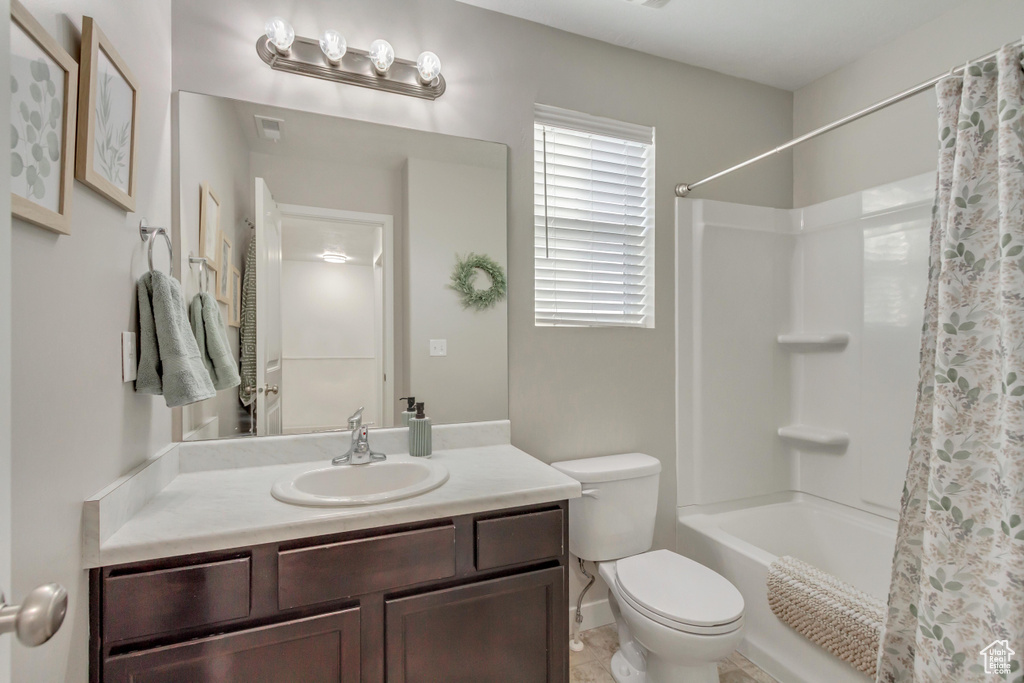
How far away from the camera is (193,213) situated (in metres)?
1.55

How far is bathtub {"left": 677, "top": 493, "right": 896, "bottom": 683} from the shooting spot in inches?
70.4

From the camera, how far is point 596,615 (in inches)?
85.2

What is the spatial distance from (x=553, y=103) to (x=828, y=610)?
2.14 meters

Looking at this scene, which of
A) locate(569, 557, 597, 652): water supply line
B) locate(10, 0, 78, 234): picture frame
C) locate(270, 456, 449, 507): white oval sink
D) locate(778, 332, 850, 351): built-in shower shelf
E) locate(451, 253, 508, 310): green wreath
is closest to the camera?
locate(10, 0, 78, 234): picture frame

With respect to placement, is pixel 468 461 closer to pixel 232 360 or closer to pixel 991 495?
pixel 232 360

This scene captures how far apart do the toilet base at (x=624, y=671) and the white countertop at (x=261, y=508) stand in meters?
0.87

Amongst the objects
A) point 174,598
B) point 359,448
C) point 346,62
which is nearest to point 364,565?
point 174,598

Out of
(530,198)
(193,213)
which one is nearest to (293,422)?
(193,213)

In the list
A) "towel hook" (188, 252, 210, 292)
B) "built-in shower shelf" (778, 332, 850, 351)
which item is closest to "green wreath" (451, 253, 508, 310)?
"towel hook" (188, 252, 210, 292)

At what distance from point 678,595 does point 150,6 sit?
94.2 inches

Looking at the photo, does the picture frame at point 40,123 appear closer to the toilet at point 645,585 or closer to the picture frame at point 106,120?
the picture frame at point 106,120

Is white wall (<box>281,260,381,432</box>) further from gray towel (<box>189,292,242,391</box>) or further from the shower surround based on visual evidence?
the shower surround

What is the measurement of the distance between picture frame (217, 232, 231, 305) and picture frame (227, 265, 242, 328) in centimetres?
1

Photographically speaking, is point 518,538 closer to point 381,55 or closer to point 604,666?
point 604,666
